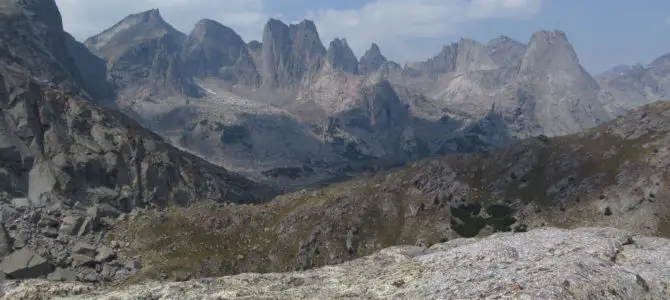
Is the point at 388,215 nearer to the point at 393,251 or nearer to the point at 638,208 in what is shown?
the point at 638,208

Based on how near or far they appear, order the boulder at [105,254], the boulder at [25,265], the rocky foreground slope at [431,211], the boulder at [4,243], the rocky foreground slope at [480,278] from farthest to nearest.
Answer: the rocky foreground slope at [431,211]
the boulder at [105,254]
the boulder at [4,243]
the boulder at [25,265]
the rocky foreground slope at [480,278]

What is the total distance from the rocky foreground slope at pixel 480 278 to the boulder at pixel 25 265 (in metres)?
80.3

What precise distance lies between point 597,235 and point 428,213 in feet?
365

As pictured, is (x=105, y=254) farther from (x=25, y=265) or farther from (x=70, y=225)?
(x=25, y=265)

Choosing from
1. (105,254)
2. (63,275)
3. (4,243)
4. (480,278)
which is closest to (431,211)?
(105,254)

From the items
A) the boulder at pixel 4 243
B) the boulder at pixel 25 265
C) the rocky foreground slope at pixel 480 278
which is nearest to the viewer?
the rocky foreground slope at pixel 480 278

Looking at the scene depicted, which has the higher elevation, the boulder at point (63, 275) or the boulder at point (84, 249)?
the boulder at point (84, 249)

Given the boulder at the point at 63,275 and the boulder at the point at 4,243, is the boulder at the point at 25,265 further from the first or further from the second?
the boulder at the point at 4,243

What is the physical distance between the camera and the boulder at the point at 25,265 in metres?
117

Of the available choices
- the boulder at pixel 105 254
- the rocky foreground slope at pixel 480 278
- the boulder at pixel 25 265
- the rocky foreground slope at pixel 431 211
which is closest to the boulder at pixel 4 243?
the boulder at pixel 25 265

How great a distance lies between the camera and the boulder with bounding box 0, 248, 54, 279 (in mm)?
117188

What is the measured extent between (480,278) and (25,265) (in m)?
113

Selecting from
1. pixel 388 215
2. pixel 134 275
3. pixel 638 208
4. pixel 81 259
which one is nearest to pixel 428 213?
pixel 388 215

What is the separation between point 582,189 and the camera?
15588 cm
